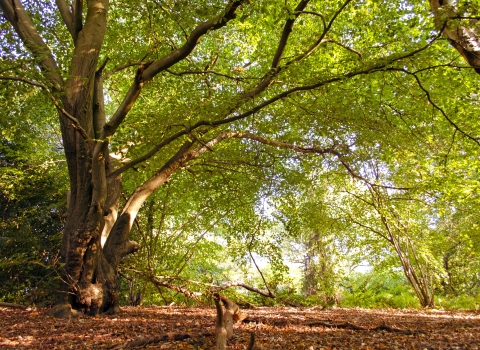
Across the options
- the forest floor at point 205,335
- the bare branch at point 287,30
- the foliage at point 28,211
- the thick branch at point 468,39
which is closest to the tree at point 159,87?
the bare branch at point 287,30

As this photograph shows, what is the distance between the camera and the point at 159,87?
765cm

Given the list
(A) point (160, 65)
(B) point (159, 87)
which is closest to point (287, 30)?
(A) point (160, 65)

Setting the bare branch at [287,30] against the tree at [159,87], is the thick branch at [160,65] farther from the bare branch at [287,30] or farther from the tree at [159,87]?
the bare branch at [287,30]

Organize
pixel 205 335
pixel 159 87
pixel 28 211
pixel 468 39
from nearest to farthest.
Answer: pixel 205 335 < pixel 468 39 < pixel 159 87 < pixel 28 211

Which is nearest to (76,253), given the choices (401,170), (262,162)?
(262,162)

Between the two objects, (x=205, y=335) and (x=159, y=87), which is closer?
(x=205, y=335)

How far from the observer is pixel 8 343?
11.6 feet

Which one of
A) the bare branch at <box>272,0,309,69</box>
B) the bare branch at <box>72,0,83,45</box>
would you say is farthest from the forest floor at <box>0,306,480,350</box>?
the bare branch at <box>72,0,83,45</box>

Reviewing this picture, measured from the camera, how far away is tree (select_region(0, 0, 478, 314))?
5160 millimetres

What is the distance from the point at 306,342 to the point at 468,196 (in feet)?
18.8

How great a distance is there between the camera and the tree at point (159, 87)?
516 centimetres

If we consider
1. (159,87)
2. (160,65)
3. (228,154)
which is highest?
(159,87)

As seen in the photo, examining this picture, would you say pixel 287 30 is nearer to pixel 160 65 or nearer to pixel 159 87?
pixel 160 65

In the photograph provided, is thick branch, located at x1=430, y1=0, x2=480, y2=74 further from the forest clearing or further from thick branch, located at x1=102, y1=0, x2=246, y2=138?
thick branch, located at x1=102, y1=0, x2=246, y2=138
